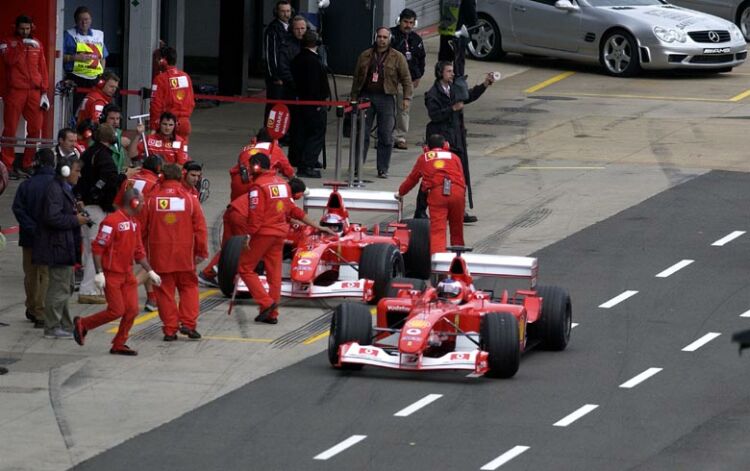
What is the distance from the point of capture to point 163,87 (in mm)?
21062

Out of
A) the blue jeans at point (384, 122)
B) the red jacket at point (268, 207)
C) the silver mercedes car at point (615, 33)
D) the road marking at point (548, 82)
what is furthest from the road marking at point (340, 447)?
the silver mercedes car at point (615, 33)

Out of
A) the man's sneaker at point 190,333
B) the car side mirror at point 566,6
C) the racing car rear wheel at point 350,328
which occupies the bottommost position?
the man's sneaker at point 190,333

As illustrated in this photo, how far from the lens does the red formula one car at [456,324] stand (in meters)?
13.9

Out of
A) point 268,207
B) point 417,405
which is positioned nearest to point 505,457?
point 417,405

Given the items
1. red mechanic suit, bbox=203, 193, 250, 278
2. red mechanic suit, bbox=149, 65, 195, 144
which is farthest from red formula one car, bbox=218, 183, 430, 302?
red mechanic suit, bbox=149, 65, 195, 144

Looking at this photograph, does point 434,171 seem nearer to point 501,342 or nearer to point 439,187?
point 439,187

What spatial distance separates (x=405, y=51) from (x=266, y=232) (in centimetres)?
1002

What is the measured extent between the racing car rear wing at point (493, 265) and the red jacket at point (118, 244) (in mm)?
2555

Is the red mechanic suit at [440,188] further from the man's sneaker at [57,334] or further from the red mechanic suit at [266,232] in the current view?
the man's sneaker at [57,334]

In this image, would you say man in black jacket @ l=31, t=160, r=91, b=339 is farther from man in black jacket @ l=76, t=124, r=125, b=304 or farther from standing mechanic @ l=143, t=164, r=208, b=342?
man in black jacket @ l=76, t=124, r=125, b=304

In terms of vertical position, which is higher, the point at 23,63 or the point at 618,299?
the point at 23,63

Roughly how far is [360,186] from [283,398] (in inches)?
361

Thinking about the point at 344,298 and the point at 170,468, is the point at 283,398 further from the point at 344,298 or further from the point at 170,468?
the point at 344,298

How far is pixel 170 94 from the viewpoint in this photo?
2106 cm
